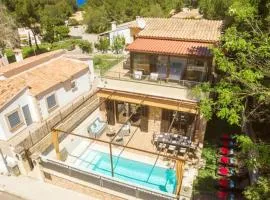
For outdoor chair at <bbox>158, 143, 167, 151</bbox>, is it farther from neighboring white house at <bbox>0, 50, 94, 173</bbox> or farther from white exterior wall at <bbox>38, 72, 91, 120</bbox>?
white exterior wall at <bbox>38, 72, 91, 120</bbox>

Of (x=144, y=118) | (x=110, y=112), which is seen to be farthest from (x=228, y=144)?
(x=110, y=112)

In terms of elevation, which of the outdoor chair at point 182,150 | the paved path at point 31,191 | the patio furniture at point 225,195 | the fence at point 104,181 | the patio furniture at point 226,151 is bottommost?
the paved path at point 31,191

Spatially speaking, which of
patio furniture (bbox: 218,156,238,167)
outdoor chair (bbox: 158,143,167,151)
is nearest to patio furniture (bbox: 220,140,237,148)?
patio furniture (bbox: 218,156,238,167)

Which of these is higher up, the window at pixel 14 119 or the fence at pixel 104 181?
the window at pixel 14 119

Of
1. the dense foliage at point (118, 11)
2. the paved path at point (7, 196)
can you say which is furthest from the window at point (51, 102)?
the dense foliage at point (118, 11)

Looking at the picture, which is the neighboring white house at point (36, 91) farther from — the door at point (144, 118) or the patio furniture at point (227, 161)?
the patio furniture at point (227, 161)

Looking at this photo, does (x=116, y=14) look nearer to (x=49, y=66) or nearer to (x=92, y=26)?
(x=92, y=26)
